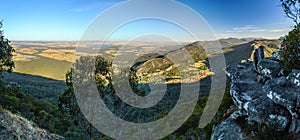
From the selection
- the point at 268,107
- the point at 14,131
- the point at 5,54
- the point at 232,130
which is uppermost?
the point at 5,54

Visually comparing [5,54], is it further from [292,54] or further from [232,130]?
[292,54]

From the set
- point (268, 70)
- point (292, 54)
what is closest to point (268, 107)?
point (268, 70)

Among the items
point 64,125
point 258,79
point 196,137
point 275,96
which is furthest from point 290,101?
point 64,125

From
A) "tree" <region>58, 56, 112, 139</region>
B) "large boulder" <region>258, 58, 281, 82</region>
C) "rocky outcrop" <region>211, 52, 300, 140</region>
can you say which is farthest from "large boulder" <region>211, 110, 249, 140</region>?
"tree" <region>58, 56, 112, 139</region>

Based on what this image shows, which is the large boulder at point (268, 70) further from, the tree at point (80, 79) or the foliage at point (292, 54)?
the tree at point (80, 79)

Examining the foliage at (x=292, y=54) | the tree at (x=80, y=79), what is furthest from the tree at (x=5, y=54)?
the foliage at (x=292, y=54)

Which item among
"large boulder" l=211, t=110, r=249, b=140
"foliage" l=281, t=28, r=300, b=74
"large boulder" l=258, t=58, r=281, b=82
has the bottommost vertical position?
"large boulder" l=211, t=110, r=249, b=140

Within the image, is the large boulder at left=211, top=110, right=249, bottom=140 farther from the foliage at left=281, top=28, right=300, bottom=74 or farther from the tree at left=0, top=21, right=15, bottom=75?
the tree at left=0, top=21, right=15, bottom=75

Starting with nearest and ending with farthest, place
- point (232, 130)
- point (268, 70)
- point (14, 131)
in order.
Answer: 1. point (232, 130)
2. point (268, 70)
3. point (14, 131)

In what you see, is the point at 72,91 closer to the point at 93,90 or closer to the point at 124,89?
the point at 93,90
